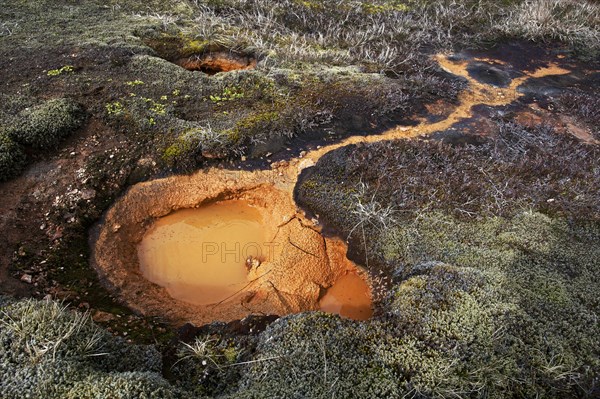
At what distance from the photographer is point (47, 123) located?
17.1 ft

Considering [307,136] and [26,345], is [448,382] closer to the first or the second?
[26,345]

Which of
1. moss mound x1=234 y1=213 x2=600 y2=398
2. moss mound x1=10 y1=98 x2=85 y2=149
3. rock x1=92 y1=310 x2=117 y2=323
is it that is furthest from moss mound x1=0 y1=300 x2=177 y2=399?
moss mound x1=10 y1=98 x2=85 y2=149

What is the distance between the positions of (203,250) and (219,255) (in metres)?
0.18

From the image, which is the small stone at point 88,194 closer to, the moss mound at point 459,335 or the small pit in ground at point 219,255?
the small pit in ground at point 219,255

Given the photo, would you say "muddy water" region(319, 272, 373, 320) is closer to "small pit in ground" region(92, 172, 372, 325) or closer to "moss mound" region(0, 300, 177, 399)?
"small pit in ground" region(92, 172, 372, 325)

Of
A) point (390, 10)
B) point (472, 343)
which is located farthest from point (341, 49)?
point (472, 343)

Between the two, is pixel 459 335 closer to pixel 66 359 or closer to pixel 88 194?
pixel 66 359

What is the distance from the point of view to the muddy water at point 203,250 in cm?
435

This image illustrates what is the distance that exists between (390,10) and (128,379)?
8.16m

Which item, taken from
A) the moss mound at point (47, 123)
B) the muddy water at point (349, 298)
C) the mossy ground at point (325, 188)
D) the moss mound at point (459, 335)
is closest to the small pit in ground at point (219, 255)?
the muddy water at point (349, 298)

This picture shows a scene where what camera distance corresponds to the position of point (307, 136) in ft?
18.4

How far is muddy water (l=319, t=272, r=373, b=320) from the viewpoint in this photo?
416 cm

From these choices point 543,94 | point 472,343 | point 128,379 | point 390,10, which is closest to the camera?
point 128,379

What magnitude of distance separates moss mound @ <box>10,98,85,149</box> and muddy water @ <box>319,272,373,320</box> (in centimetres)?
356
